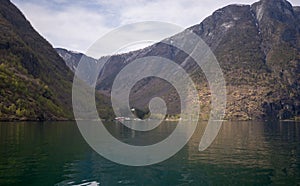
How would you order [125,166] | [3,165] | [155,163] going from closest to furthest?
1. [3,165]
2. [125,166]
3. [155,163]

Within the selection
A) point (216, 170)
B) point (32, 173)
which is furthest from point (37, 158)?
point (216, 170)

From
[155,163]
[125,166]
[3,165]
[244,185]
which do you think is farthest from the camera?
[155,163]

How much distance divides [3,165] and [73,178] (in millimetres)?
11996

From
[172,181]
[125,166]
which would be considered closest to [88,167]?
[125,166]

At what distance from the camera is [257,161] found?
59.1 m

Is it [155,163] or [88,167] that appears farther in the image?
[155,163]

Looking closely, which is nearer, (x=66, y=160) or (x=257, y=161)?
(x=66, y=160)

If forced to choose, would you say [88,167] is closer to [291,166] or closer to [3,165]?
[3,165]

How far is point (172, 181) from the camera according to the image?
41.7m

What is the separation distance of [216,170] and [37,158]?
28.0m

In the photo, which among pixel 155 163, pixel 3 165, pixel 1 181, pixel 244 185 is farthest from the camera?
pixel 155 163

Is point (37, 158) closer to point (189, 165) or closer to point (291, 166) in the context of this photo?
point (189, 165)

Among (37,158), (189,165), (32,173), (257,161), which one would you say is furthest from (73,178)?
(257,161)

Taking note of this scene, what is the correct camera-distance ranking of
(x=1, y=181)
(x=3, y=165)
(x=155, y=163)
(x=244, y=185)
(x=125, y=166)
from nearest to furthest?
(x=1, y=181), (x=244, y=185), (x=3, y=165), (x=125, y=166), (x=155, y=163)
